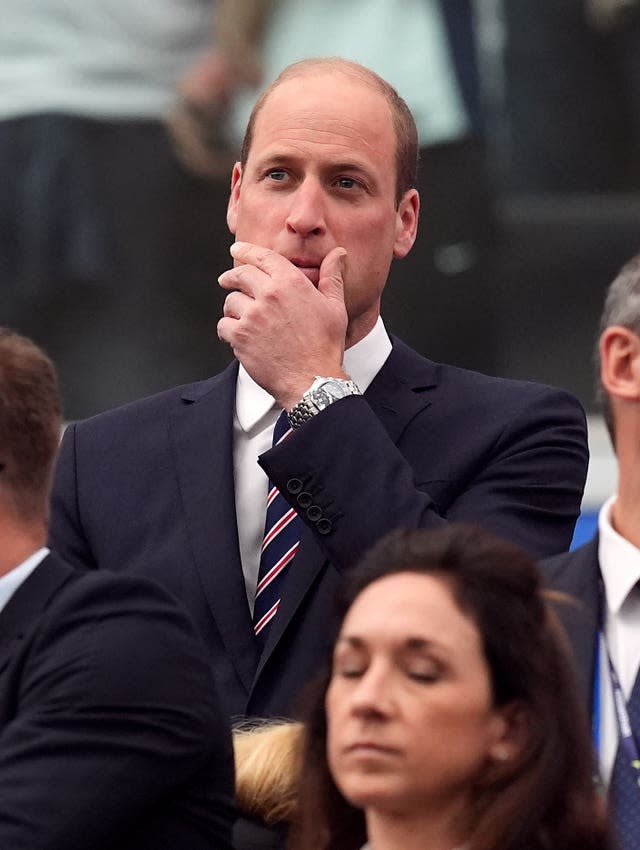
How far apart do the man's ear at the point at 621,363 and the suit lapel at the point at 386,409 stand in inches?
23.2

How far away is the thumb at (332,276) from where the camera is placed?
3.17 meters

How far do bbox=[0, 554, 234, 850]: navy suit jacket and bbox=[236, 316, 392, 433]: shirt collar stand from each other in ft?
2.40

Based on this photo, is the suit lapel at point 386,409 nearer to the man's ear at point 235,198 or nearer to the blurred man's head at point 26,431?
the man's ear at point 235,198

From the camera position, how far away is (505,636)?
7.08ft

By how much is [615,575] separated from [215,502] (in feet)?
2.69

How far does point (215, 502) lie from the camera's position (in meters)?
3.18

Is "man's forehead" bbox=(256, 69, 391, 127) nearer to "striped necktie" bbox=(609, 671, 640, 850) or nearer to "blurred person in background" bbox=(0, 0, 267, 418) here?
"striped necktie" bbox=(609, 671, 640, 850)

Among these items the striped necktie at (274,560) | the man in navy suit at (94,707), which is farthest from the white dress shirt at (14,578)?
the striped necktie at (274,560)

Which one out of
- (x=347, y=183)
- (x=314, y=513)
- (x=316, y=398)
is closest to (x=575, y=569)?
(x=314, y=513)

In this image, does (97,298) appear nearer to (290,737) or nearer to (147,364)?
(147,364)

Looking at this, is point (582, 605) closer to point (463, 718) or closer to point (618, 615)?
point (618, 615)

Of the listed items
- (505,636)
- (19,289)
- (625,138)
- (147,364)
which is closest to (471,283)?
(625,138)

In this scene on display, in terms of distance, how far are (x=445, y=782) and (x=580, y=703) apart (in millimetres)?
196

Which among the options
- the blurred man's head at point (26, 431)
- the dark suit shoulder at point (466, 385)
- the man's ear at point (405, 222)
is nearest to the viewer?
the blurred man's head at point (26, 431)
